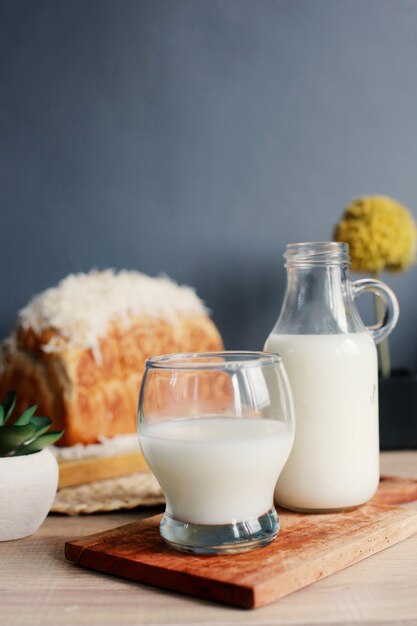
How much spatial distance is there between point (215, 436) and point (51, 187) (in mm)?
932

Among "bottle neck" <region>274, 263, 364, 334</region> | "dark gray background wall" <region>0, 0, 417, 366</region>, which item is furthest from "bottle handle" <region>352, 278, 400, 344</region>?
"dark gray background wall" <region>0, 0, 417, 366</region>

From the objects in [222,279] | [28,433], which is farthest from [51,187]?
[28,433]

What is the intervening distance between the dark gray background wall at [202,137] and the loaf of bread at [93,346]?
8.5 inches

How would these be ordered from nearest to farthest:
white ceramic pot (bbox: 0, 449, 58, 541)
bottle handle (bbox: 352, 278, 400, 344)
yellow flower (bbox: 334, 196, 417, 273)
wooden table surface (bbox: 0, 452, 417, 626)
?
1. wooden table surface (bbox: 0, 452, 417, 626)
2. white ceramic pot (bbox: 0, 449, 58, 541)
3. bottle handle (bbox: 352, 278, 400, 344)
4. yellow flower (bbox: 334, 196, 417, 273)

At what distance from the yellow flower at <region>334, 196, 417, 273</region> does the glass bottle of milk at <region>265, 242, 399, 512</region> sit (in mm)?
493

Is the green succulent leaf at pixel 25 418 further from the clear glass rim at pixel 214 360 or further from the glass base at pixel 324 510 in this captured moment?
the glass base at pixel 324 510

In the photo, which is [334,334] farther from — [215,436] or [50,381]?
[50,381]

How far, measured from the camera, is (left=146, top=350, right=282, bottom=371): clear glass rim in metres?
0.80

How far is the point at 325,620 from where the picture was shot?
2.31 ft

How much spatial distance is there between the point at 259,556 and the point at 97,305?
0.64 meters

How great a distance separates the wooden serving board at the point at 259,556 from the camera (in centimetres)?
74

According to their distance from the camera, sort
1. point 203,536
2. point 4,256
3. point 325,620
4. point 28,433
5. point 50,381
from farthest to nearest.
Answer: point 4,256 < point 50,381 < point 28,433 < point 203,536 < point 325,620

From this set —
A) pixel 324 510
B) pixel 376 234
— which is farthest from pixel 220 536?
pixel 376 234

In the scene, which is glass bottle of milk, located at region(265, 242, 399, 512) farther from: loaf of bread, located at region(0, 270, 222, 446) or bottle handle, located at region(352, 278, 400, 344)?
loaf of bread, located at region(0, 270, 222, 446)
